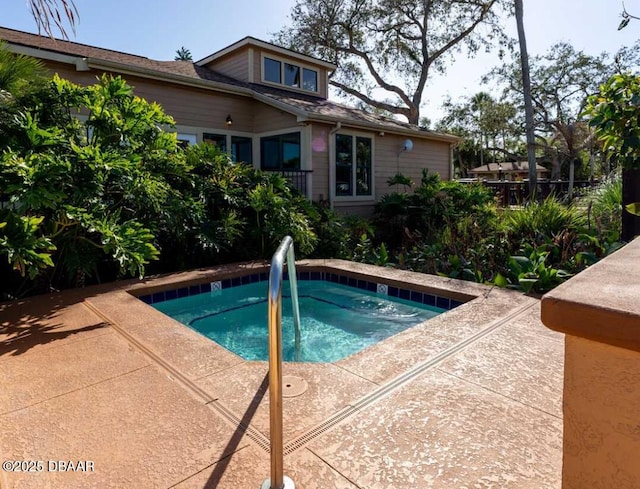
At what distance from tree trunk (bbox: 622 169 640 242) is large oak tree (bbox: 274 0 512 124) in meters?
16.8

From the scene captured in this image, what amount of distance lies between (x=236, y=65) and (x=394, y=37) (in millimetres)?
11557

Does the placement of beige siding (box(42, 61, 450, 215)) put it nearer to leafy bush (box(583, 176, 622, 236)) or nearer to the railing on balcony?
the railing on balcony

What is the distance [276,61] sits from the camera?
1248 centimetres

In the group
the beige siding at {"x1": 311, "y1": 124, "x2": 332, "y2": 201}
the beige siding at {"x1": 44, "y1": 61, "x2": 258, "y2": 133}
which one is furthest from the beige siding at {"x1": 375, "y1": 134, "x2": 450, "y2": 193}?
the beige siding at {"x1": 44, "y1": 61, "x2": 258, "y2": 133}

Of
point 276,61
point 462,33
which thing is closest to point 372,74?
point 462,33

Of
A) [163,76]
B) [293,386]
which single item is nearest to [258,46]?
[163,76]

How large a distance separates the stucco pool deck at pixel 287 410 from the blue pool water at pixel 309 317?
47.0 inches

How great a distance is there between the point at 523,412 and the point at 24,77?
5.45 meters

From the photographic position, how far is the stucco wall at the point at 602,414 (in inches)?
40.9

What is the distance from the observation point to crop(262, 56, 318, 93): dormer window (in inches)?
484

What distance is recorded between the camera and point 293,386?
239 cm

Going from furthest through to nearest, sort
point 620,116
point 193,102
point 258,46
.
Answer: point 258,46, point 193,102, point 620,116

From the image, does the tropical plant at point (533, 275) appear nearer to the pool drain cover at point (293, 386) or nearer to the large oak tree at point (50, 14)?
the pool drain cover at point (293, 386)

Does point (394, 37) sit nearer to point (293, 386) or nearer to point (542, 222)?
point (542, 222)
